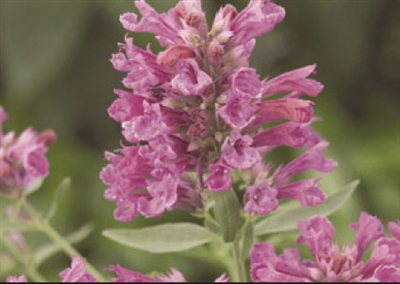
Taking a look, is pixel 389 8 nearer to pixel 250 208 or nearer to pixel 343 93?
pixel 343 93

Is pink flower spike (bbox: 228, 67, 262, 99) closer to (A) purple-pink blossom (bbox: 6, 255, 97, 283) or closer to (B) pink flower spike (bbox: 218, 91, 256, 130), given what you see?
(B) pink flower spike (bbox: 218, 91, 256, 130)

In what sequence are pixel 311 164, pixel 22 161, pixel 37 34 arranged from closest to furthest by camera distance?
1. pixel 311 164
2. pixel 22 161
3. pixel 37 34

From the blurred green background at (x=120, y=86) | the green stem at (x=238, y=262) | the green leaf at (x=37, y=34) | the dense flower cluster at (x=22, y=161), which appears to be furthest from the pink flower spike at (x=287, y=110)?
the green leaf at (x=37, y=34)

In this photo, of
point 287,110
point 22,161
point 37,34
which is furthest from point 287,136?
point 37,34

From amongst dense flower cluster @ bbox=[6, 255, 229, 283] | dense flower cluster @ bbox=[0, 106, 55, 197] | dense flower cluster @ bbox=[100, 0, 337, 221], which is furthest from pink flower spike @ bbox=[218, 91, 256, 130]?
dense flower cluster @ bbox=[0, 106, 55, 197]

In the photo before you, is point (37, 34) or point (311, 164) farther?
point (37, 34)

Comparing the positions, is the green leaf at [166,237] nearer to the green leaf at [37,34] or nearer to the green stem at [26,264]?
the green stem at [26,264]

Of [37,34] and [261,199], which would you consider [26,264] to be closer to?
[261,199]
